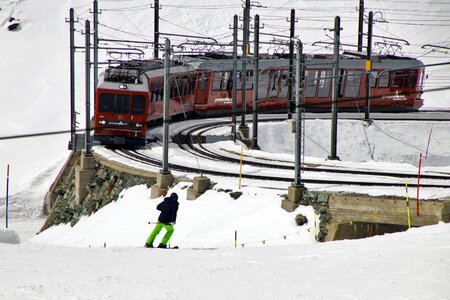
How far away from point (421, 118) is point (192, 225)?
2869 cm

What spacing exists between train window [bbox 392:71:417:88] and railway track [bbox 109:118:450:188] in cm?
1784

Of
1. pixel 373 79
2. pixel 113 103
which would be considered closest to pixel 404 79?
pixel 373 79

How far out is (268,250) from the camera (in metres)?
15.9

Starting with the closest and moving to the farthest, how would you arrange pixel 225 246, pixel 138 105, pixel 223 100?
pixel 225 246 → pixel 138 105 → pixel 223 100

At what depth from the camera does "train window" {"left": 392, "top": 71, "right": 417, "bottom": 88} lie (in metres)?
50.4

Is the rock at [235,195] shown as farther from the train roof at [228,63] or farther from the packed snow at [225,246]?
the train roof at [228,63]

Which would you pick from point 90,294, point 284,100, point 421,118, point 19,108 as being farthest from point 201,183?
point 19,108

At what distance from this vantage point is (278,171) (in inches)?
1129

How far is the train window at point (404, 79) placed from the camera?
50397mm

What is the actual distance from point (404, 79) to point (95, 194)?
24.5 metres

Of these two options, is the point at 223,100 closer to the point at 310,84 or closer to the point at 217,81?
the point at 217,81

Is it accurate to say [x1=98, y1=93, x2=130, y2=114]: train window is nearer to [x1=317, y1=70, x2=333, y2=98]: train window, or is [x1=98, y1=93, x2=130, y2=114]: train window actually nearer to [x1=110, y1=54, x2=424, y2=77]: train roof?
[x1=110, y1=54, x2=424, y2=77]: train roof

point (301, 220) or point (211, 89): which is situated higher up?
point (211, 89)

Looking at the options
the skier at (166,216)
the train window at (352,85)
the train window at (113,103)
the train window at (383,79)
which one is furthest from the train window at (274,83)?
the skier at (166,216)
